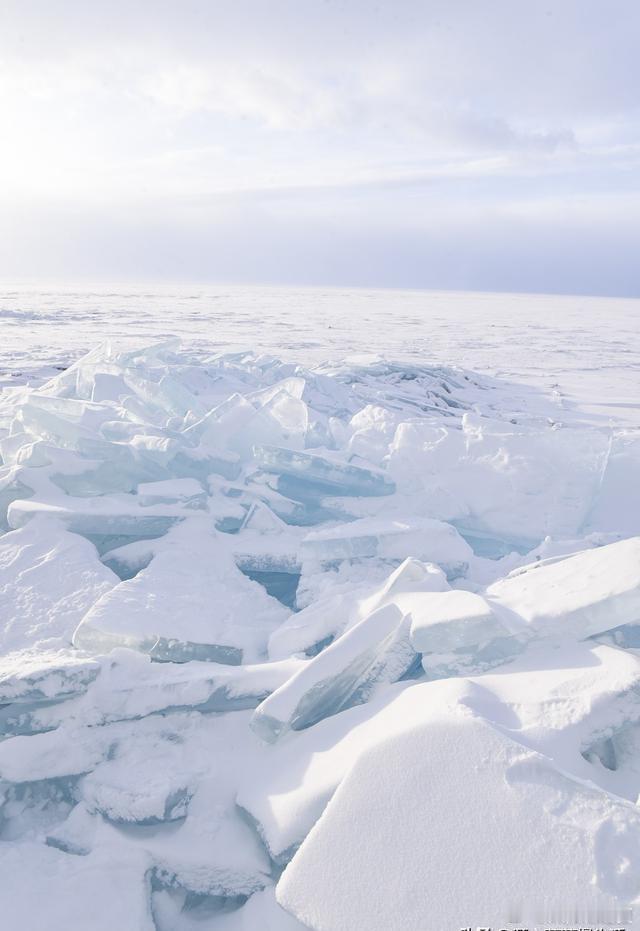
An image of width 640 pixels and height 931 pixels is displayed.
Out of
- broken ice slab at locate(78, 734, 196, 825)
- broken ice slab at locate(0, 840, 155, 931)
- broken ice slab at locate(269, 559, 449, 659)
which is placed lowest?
broken ice slab at locate(0, 840, 155, 931)

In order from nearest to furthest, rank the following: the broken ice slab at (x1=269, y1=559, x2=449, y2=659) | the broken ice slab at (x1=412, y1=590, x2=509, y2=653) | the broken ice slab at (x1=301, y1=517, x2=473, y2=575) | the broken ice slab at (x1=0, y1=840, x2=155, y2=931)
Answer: the broken ice slab at (x1=0, y1=840, x2=155, y2=931) < the broken ice slab at (x1=412, y1=590, x2=509, y2=653) < the broken ice slab at (x1=269, y1=559, x2=449, y2=659) < the broken ice slab at (x1=301, y1=517, x2=473, y2=575)

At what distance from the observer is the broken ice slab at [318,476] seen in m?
3.24

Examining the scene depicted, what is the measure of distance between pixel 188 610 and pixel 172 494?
919mm

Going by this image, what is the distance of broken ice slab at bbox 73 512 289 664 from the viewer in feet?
6.25

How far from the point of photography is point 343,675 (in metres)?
1.67

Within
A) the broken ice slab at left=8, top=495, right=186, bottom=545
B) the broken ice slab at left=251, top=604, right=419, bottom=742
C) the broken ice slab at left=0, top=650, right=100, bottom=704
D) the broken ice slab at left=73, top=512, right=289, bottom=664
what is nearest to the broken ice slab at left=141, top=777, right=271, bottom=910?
the broken ice slab at left=251, top=604, right=419, bottom=742

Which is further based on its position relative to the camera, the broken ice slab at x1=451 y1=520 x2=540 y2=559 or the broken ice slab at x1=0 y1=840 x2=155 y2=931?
the broken ice slab at x1=451 y1=520 x2=540 y2=559

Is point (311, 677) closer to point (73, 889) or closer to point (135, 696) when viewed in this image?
point (135, 696)

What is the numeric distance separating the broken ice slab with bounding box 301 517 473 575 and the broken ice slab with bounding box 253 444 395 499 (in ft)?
1.93

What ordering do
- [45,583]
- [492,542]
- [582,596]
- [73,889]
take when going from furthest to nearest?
[492,542] < [45,583] < [582,596] < [73,889]

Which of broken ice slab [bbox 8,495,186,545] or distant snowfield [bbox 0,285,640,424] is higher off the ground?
distant snowfield [bbox 0,285,640,424]

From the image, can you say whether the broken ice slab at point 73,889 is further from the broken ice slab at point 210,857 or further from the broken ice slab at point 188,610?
the broken ice slab at point 188,610

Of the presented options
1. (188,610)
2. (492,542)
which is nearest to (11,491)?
(188,610)

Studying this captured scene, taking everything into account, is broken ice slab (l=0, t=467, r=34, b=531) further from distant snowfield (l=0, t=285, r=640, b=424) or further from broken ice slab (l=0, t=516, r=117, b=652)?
distant snowfield (l=0, t=285, r=640, b=424)
